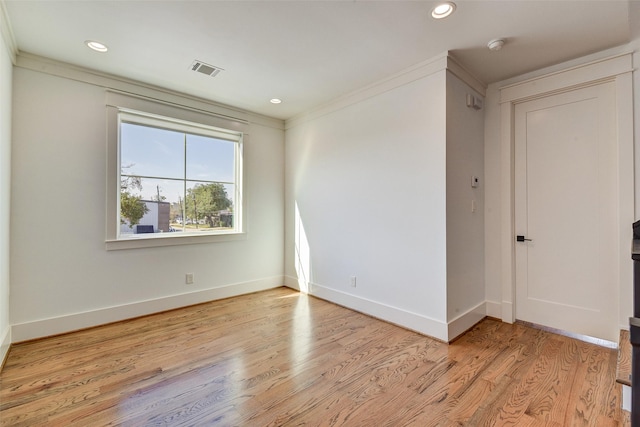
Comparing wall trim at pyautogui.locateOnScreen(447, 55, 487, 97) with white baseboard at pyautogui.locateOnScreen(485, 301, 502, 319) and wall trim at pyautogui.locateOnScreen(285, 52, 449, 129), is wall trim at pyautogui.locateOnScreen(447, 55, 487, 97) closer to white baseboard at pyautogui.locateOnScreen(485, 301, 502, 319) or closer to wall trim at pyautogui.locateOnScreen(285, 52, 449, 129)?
wall trim at pyautogui.locateOnScreen(285, 52, 449, 129)

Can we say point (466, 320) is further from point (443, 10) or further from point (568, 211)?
point (443, 10)

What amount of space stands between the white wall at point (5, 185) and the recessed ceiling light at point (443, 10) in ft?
10.1

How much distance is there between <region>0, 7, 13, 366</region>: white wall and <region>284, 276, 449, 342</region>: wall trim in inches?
117

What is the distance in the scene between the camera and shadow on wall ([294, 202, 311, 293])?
4.15m

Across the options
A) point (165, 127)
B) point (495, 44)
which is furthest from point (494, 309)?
point (165, 127)

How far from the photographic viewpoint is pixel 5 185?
238 centimetres

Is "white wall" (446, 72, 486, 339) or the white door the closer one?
the white door

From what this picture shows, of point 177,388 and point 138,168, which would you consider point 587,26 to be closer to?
point 177,388

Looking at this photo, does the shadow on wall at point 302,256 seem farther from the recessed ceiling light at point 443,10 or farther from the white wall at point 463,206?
the recessed ceiling light at point 443,10

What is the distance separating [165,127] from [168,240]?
135 centimetres

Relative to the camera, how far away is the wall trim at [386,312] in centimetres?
271

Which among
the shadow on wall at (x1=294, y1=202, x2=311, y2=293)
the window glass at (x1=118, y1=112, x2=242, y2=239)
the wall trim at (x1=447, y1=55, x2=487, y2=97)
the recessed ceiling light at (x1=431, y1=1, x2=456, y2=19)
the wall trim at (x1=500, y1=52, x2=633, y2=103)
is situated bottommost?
the shadow on wall at (x1=294, y1=202, x2=311, y2=293)

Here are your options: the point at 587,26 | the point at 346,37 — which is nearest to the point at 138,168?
the point at 346,37

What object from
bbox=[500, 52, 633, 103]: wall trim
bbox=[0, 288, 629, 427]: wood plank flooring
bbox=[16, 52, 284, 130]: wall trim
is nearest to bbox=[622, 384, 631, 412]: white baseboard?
bbox=[0, 288, 629, 427]: wood plank flooring
